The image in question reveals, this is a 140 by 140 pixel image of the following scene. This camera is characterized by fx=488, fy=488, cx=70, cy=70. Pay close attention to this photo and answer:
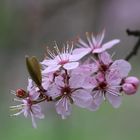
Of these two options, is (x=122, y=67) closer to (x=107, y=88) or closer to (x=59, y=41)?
(x=107, y=88)

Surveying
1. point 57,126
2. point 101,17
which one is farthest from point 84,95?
point 101,17

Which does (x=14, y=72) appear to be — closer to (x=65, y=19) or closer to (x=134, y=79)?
(x=65, y=19)

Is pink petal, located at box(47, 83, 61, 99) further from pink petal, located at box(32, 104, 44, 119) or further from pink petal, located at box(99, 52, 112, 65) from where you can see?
pink petal, located at box(99, 52, 112, 65)

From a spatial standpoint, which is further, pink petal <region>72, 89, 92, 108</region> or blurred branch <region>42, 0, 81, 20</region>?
blurred branch <region>42, 0, 81, 20</region>

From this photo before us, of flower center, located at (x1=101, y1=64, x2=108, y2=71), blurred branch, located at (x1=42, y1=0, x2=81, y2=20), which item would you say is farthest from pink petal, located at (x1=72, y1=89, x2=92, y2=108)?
blurred branch, located at (x1=42, y1=0, x2=81, y2=20)

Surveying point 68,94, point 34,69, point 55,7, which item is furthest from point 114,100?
point 55,7

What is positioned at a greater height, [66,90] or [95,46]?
[95,46]

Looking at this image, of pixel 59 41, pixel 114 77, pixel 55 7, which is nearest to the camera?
pixel 114 77
